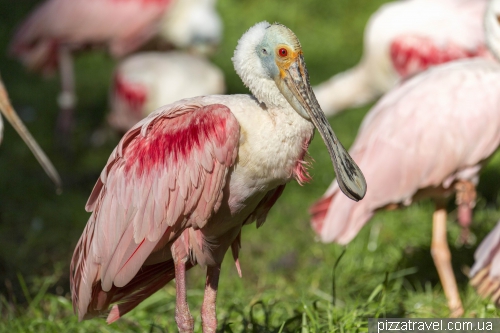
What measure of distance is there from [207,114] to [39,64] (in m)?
5.60

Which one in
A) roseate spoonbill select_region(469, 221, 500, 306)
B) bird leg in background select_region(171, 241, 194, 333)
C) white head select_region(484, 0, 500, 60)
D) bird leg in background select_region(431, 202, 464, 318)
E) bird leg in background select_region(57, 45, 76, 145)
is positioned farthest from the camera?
bird leg in background select_region(57, 45, 76, 145)

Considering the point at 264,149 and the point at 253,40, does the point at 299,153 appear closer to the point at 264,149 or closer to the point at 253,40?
the point at 264,149

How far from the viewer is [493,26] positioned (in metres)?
4.99

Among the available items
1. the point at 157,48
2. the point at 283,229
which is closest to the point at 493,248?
the point at 283,229

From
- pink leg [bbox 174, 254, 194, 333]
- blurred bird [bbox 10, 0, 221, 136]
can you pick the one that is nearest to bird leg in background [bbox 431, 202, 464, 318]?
pink leg [bbox 174, 254, 194, 333]

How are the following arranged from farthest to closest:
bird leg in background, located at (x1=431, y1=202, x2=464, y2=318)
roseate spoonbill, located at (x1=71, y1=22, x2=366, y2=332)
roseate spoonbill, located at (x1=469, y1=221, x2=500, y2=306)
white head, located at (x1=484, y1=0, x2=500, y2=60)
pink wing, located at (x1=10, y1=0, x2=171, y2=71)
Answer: pink wing, located at (x1=10, y1=0, x2=171, y2=71)
white head, located at (x1=484, y1=0, x2=500, y2=60)
bird leg in background, located at (x1=431, y1=202, x2=464, y2=318)
roseate spoonbill, located at (x1=469, y1=221, x2=500, y2=306)
roseate spoonbill, located at (x1=71, y1=22, x2=366, y2=332)

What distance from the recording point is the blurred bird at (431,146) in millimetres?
4547

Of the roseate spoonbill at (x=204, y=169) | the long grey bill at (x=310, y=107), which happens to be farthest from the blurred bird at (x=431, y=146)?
the long grey bill at (x=310, y=107)

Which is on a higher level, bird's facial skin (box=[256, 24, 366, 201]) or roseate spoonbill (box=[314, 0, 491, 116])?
bird's facial skin (box=[256, 24, 366, 201])

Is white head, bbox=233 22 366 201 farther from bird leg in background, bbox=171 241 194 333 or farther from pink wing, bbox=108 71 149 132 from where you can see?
pink wing, bbox=108 71 149 132

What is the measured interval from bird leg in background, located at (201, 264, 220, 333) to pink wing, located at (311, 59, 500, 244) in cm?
126

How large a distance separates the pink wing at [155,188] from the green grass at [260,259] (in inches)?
22.6

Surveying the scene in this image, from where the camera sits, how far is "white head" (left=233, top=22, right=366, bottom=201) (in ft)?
10.1

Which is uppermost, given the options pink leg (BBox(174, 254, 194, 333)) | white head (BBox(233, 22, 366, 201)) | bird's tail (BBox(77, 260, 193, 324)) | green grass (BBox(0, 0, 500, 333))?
white head (BBox(233, 22, 366, 201))
